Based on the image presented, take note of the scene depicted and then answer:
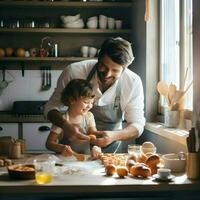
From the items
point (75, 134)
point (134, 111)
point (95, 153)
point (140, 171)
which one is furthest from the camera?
point (134, 111)

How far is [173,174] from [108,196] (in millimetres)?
307

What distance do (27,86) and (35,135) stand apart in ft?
2.46

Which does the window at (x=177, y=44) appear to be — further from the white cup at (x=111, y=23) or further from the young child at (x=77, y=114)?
the white cup at (x=111, y=23)

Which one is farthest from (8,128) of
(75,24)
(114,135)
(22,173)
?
(22,173)

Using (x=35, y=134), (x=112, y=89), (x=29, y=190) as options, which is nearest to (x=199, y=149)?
(x=29, y=190)

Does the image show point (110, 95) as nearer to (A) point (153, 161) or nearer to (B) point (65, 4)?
(A) point (153, 161)

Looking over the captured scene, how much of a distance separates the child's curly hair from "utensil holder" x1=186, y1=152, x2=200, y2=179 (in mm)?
767

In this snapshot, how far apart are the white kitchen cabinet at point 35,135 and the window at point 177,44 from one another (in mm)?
1098

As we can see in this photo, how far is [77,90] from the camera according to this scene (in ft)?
7.81

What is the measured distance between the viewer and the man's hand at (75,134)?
232 centimetres

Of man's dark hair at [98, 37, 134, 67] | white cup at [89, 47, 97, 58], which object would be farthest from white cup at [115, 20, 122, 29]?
man's dark hair at [98, 37, 134, 67]

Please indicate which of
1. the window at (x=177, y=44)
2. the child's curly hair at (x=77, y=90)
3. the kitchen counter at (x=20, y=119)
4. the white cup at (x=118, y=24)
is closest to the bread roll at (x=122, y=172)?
the child's curly hair at (x=77, y=90)

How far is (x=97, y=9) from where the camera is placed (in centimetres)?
450

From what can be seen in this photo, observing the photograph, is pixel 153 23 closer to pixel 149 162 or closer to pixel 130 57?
pixel 130 57
